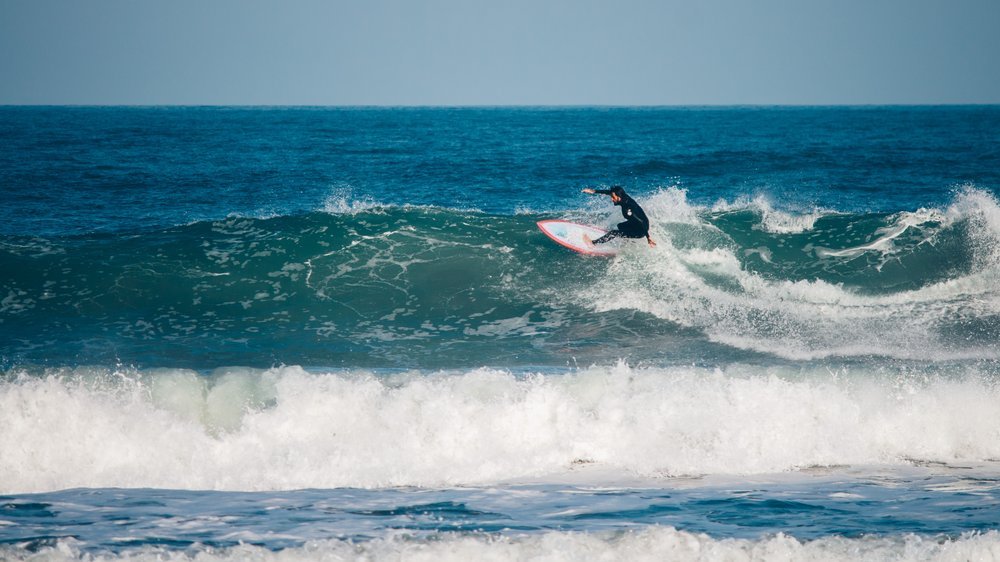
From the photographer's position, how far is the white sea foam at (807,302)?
12203 mm

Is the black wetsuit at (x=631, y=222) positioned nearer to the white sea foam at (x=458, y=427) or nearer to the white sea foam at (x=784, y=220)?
the white sea foam at (x=784, y=220)

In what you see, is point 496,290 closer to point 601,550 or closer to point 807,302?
point 807,302

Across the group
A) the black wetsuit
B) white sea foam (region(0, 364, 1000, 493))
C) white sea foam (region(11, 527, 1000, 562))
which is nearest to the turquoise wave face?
the black wetsuit

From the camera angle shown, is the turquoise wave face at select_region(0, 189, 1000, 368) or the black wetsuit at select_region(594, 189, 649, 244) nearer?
the turquoise wave face at select_region(0, 189, 1000, 368)

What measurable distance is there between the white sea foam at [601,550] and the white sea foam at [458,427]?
1.88 meters

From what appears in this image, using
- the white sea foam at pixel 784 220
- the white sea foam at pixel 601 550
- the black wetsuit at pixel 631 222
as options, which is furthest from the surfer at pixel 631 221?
the white sea foam at pixel 601 550

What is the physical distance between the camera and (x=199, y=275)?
1568 cm

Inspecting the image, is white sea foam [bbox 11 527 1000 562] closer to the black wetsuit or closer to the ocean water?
the ocean water

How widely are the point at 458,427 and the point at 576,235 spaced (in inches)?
331

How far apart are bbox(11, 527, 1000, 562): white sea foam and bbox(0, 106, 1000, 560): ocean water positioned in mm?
27

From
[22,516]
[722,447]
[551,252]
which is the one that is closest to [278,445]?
[22,516]

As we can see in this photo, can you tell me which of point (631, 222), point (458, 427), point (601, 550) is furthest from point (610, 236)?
point (601, 550)

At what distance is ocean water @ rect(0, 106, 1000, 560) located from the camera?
22.2 ft

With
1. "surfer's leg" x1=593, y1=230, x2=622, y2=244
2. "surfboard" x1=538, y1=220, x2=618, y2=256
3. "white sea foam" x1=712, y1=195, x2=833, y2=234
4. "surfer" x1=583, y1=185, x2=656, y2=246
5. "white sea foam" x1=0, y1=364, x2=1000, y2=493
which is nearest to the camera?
"white sea foam" x1=0, y1=364, x2=1000, y2=493
